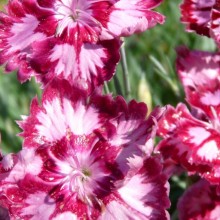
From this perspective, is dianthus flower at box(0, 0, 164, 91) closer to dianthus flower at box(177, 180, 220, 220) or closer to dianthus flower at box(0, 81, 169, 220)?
dianthus flower at box(0, 81, 169, 220)

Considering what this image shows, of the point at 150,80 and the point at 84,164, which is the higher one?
the point at 84,164

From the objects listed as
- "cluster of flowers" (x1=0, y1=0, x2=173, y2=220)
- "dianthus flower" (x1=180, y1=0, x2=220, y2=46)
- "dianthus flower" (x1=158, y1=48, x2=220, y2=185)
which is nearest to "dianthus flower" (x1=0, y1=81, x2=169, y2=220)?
"cluster of flowers" (x1=0, y1=0, x2=173, y2=220)

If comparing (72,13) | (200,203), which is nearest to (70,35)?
(72,13)

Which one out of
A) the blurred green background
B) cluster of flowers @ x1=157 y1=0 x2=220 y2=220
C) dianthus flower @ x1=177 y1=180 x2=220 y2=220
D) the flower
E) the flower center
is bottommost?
the blurred green background

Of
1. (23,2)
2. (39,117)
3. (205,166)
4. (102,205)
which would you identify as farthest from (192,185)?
(23,2)

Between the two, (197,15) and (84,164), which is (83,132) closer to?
(84,164)

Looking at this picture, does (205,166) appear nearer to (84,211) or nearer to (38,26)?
(84,211)

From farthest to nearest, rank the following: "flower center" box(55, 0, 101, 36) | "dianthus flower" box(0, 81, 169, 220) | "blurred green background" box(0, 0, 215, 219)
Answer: "blurred green background" box(0, 0, 215, 219)
"flower center" box(55, 0, 101, 36)
"dianthus flower" box(0, 81, 169, 220)
